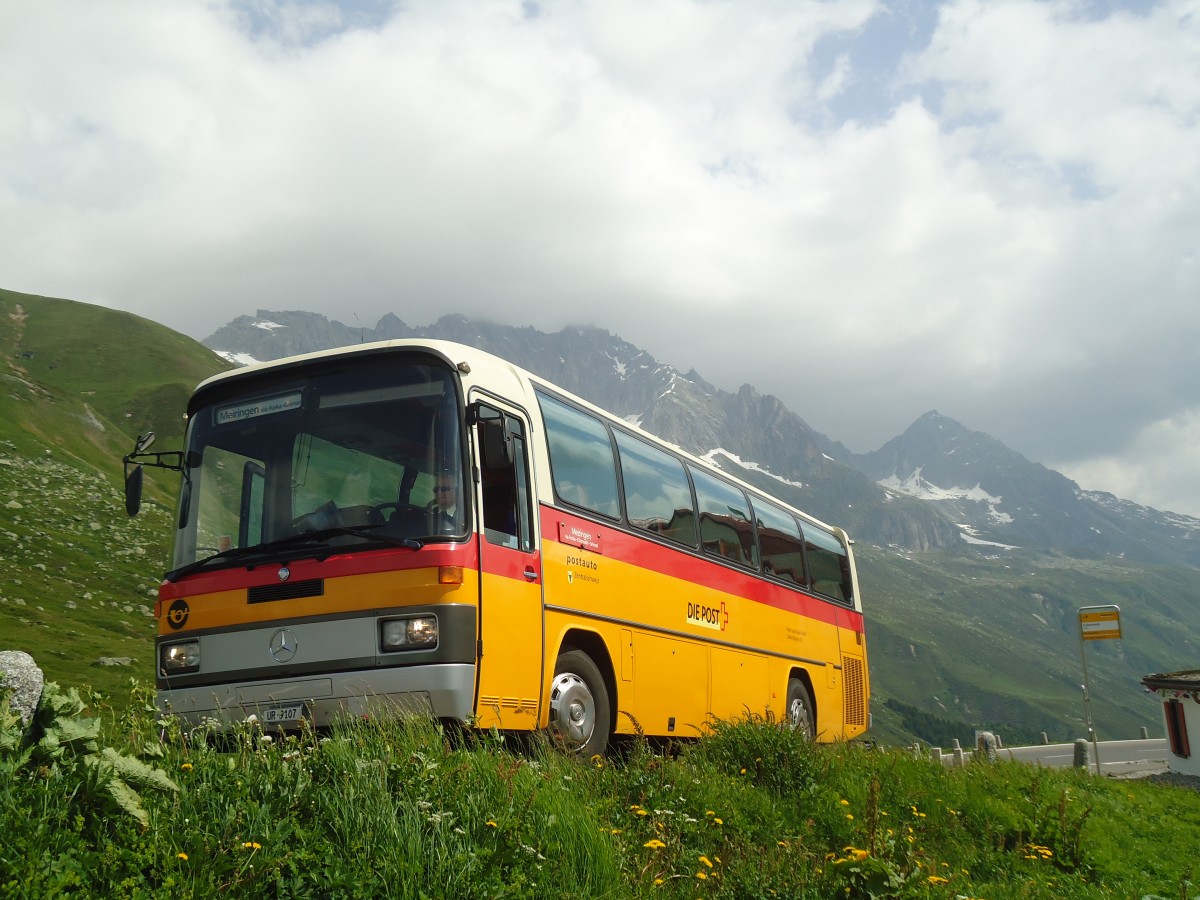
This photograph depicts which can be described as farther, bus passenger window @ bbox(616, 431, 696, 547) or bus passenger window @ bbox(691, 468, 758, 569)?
bus passenger window @ bbox(691, 468, 758, 569)

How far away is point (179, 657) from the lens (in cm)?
942

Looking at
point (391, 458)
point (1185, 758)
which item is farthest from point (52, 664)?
point (391, 458)

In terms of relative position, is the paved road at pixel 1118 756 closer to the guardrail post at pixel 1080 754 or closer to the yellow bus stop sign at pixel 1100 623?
the guardrail post at pixel 1080 754

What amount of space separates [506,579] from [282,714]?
2.19m

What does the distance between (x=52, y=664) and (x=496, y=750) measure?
233 feet

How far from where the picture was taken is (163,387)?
194m

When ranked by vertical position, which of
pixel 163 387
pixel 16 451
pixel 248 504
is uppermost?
pixel 163 387

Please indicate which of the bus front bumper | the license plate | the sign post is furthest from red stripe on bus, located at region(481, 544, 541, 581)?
the sign post

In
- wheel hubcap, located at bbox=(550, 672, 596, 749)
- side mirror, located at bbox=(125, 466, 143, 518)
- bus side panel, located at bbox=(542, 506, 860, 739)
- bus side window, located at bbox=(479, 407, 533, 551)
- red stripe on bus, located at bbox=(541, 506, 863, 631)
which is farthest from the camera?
red stripe on bus, located at bbox=(541, 506, 863, 631)

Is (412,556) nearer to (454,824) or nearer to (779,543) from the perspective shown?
(454,824)

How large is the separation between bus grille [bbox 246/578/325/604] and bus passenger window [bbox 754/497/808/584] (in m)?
9.26

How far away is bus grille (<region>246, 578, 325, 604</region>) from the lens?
8.86m

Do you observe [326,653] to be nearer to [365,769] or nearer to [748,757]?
[365,769]

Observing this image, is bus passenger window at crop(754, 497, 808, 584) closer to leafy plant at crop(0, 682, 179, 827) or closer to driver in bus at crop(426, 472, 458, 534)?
driver in bus at crop(426, 472, 458, 534)
